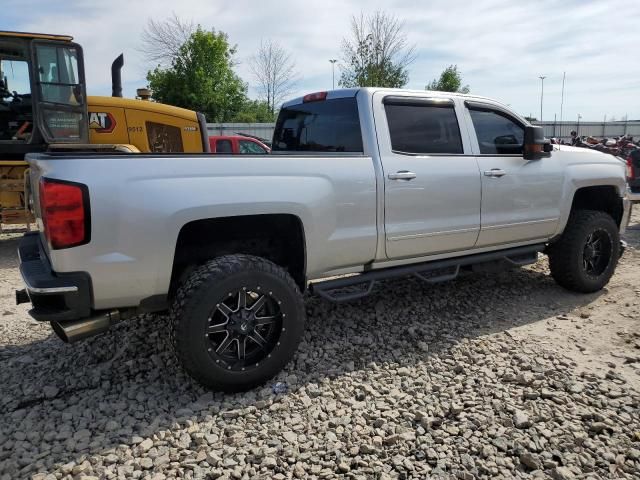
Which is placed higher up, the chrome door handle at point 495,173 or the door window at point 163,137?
the door window at point 163,137

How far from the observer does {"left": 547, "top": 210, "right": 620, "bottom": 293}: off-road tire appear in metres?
5.04

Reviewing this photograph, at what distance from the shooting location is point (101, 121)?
26.0ft

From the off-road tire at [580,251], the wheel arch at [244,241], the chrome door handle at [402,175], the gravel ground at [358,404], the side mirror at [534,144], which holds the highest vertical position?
the side mirror at [534,144]

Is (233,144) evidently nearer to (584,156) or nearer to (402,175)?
(584,156)

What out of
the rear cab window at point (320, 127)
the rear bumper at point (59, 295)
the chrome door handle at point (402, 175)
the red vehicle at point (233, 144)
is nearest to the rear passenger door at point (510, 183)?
the chrome door handle at point (402, 175)

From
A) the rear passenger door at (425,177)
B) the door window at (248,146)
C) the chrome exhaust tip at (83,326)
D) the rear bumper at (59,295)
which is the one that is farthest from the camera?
the door window at (248,146)

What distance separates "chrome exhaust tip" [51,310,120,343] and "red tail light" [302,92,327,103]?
2.49m

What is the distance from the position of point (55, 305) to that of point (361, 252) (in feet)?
6.73

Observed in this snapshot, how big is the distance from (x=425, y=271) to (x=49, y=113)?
20.1ft

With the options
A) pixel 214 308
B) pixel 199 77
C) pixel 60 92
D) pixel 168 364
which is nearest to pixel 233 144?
pixel 60 92

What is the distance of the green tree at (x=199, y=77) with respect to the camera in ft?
100

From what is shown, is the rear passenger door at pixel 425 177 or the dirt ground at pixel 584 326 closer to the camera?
the dirt ground at pixel 584 326

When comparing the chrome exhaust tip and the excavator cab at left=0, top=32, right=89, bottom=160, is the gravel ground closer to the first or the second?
the chrome exhaust tip

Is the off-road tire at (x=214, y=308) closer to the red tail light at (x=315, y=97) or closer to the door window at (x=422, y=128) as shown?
the door window at (x=422, y=128)
